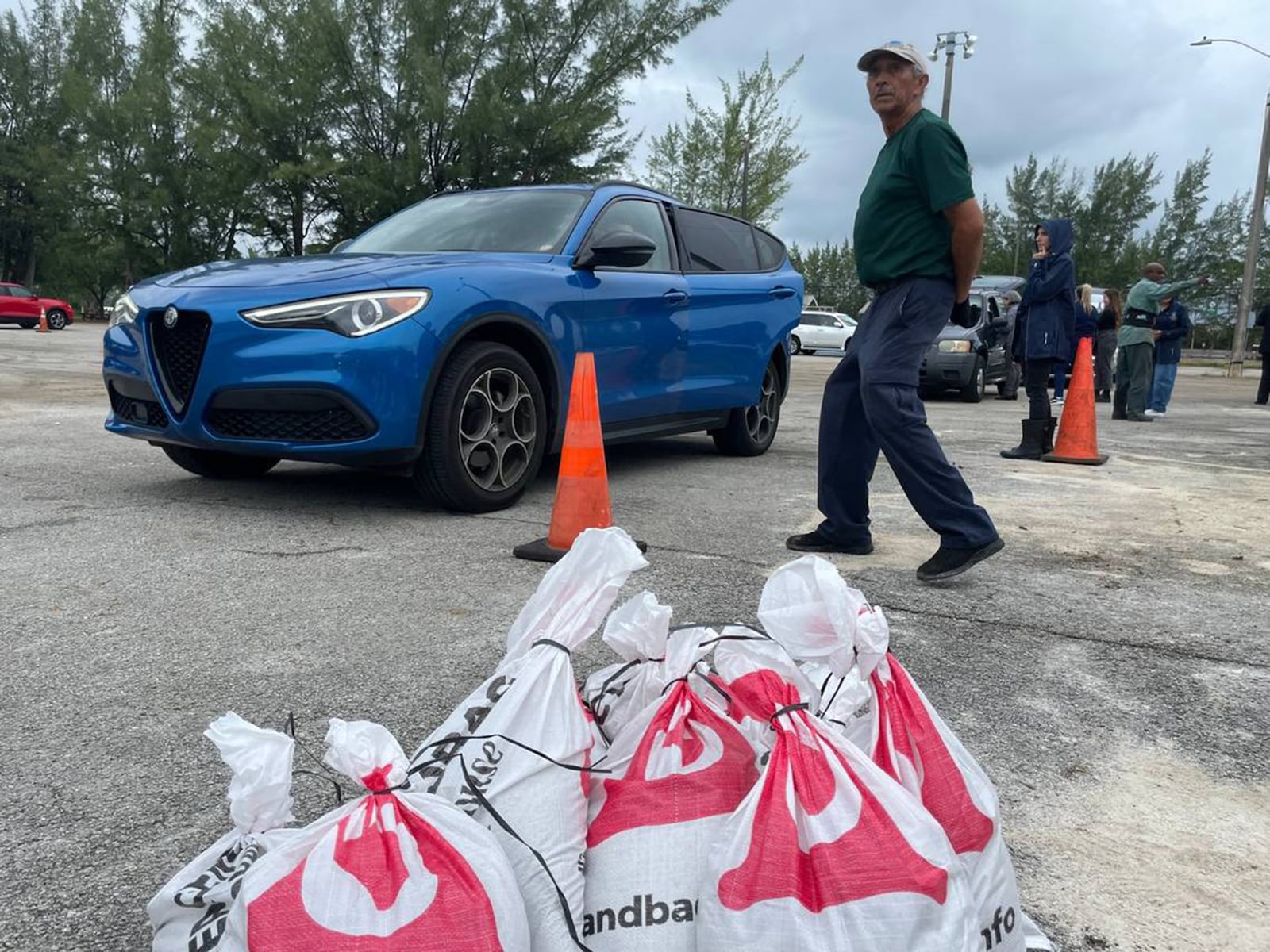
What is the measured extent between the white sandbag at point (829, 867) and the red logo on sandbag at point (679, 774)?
0.09 meters

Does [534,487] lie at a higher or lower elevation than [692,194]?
lower

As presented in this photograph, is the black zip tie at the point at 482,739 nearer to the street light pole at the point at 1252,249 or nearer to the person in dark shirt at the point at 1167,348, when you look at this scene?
the person in dark shirt at the point at 1167,348

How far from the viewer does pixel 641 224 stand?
19.1 feet

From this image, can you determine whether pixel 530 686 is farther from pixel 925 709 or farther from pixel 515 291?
pixel 515 291

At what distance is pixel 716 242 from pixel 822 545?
2.87 meters

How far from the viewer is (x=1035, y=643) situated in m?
3.00

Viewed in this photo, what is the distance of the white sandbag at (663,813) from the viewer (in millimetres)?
1327

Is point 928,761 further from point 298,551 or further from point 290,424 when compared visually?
point 290,424

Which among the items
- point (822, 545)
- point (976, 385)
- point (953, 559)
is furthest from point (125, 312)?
point (976, 385)

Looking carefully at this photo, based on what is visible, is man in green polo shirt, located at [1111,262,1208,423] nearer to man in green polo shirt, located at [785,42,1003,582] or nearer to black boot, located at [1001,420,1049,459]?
black boot, located at [1001,420,1049,459]

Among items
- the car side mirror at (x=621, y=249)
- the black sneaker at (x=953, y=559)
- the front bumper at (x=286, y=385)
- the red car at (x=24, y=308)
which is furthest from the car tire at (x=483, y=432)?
the red car at (x=24, y=308)

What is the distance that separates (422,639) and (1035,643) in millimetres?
1706

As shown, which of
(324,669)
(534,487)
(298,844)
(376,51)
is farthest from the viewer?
(376,51)

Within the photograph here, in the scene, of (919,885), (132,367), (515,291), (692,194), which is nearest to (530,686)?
(919,885)
